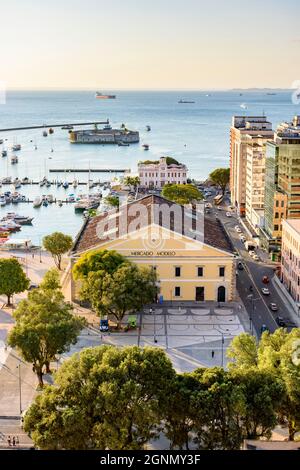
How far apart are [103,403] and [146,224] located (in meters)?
21.8

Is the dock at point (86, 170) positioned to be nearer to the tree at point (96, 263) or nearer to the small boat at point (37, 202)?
the small boat at point (37, 202)

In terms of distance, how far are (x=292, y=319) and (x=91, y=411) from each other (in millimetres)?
20891

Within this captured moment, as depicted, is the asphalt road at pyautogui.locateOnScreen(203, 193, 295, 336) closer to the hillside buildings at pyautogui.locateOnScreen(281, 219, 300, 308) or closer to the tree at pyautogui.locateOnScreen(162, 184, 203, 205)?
the hillside buildings at pyautogui.locateOnScreen(281, 219, 300, 308)

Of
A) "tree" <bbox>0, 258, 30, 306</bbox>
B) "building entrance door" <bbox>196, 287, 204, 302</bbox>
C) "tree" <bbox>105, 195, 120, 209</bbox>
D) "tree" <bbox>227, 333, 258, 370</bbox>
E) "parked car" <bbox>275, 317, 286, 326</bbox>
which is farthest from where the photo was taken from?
"tree" <bbox>105, 195, 120, 209</bbox>

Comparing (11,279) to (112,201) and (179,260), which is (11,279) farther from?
(112,201)

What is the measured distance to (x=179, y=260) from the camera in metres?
40.6

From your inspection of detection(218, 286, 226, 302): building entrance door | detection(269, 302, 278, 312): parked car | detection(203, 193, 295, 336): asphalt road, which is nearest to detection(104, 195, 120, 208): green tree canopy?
detection(203, 193, 295, 336): asphalt road

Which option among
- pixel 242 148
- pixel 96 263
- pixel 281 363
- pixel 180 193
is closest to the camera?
pixel 281 363

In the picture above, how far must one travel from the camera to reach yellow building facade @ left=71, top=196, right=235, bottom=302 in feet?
132

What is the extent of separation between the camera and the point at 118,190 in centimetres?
8625

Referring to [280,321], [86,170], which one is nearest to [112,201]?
[280,321]

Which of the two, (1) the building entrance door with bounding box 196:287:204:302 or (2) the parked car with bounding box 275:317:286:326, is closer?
(2) the parked car with bounding box 275:317:286:326

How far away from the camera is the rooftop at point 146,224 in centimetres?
4134

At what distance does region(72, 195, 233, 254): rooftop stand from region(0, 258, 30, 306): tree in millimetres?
4828
